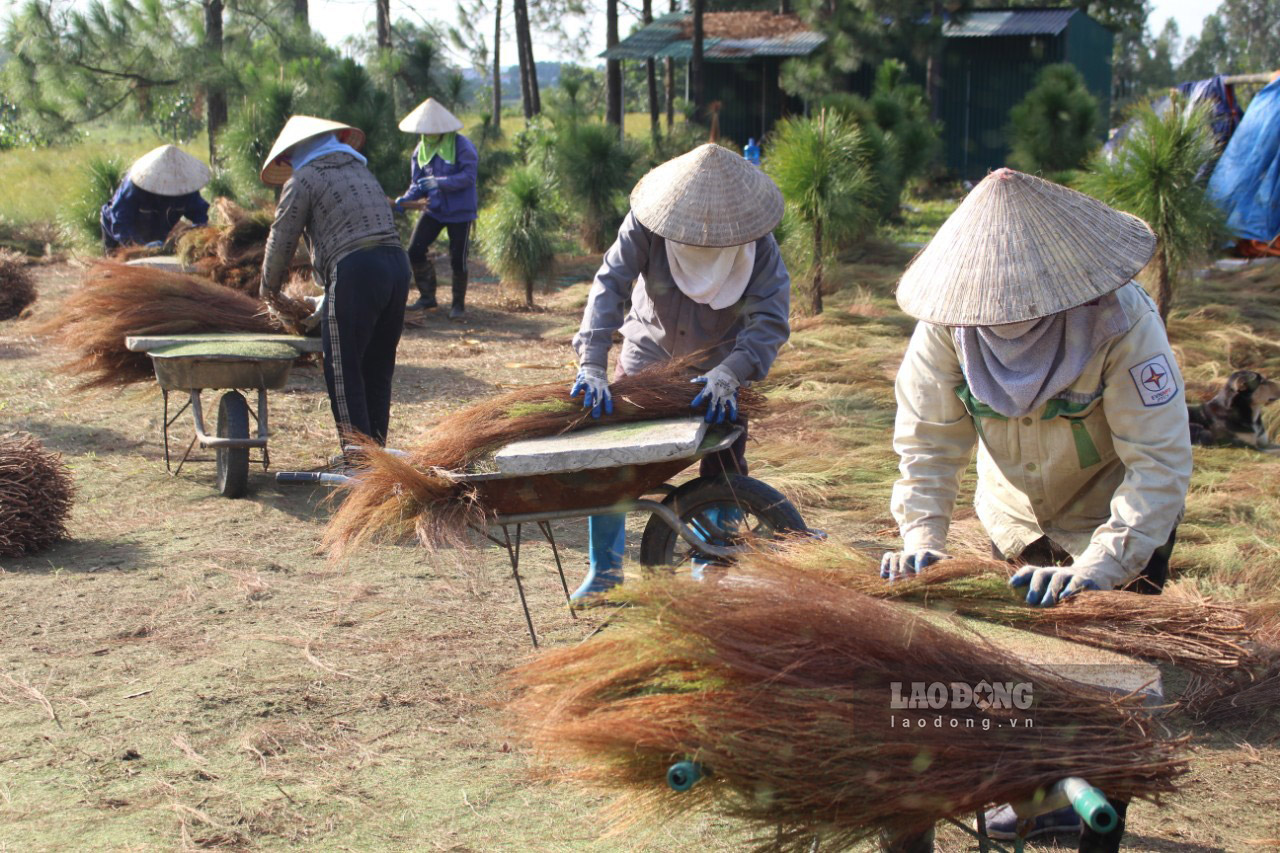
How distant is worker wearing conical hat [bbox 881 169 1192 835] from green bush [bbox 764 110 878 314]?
6.30 meters

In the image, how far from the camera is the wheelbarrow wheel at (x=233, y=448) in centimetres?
500

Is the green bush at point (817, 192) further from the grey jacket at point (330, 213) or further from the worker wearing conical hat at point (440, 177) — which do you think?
the grey jacket at point (330, 213)

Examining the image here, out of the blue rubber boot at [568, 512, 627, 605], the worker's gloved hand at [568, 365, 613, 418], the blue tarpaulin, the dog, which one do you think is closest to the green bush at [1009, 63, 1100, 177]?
the blue tarpaulin

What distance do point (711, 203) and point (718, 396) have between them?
566 mm

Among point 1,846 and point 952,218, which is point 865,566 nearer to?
point 952,218

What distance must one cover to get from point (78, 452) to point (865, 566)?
4880 mm

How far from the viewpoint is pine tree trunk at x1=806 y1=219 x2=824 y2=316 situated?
→ 8625mm

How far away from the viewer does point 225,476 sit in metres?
5.04

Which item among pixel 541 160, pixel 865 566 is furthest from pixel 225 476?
pixel 541 160

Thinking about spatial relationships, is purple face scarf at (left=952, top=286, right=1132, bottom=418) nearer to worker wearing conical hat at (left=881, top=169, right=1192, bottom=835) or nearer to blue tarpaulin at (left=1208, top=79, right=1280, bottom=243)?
worker wearing conical hat at (left=881, top=169, right=1192, bottom=835)

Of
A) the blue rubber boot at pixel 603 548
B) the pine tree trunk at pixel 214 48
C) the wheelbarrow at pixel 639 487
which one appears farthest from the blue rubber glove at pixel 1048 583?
Answer: the pine tree trunk at pixel 214 48

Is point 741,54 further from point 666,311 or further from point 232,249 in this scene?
point 666,311

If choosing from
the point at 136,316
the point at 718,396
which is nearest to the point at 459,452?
the point at 718,396

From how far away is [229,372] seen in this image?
4812 mm
